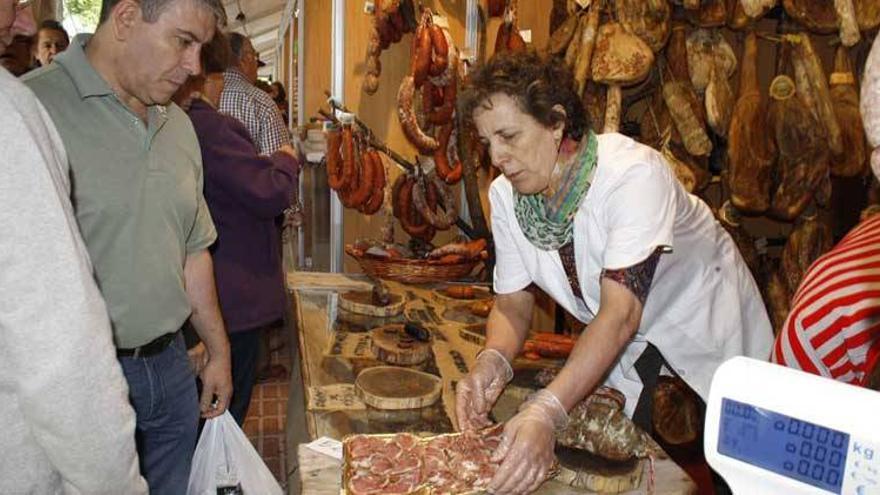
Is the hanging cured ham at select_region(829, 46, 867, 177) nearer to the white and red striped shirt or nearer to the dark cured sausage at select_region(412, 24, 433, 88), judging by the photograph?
the white and red striped shirt

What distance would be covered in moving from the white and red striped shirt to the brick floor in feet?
10.2

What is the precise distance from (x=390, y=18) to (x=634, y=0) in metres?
1.89

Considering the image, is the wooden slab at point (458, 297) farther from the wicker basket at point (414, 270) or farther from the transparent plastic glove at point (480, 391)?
the transparent plastic glove at point (480, 391)

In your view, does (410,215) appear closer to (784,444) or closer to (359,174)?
(359,174)

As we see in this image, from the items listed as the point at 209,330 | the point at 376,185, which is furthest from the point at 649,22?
the point at 209,330

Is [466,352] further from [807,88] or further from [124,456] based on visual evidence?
[807,88]

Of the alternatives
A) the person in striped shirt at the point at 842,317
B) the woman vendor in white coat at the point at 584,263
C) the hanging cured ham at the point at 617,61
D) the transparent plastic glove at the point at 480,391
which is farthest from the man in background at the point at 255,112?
the person in striped shirt at the point at 842,317

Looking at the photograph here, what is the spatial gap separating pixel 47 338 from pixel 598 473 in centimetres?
126

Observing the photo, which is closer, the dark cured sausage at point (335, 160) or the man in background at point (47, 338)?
the man in background at point (47, 338)

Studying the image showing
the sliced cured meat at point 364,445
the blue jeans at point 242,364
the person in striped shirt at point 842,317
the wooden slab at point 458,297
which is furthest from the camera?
the wooden slab at point 458,297

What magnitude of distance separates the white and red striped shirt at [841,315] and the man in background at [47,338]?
1.36 m

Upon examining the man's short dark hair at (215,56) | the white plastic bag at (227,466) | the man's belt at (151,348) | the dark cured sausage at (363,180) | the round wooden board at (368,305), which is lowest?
the white plastic bag at (227,466)

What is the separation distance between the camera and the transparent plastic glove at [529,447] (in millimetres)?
1674

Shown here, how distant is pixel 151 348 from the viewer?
2.23 metres
